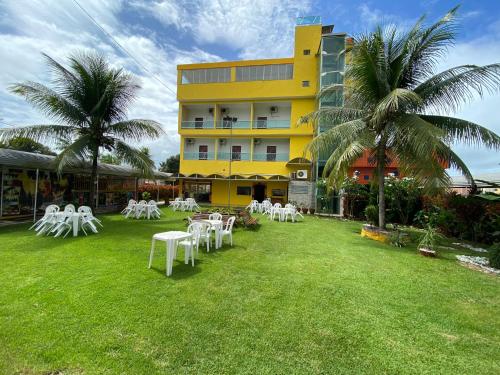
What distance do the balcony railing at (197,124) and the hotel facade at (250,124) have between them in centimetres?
7

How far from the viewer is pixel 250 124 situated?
23.8 metres

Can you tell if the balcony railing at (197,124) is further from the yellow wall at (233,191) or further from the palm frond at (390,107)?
the palm frond at (390,107)

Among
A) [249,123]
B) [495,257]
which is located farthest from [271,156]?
[495,257]

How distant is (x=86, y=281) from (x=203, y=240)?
317cm

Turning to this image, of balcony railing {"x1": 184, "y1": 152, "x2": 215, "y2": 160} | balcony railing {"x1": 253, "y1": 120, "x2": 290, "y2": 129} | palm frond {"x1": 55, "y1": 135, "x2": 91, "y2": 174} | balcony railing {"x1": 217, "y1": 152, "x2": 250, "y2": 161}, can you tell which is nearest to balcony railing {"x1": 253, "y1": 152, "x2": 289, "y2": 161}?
balcony railing {"x1": 217, "y1": 152, "x2": 250, "y2": 161}

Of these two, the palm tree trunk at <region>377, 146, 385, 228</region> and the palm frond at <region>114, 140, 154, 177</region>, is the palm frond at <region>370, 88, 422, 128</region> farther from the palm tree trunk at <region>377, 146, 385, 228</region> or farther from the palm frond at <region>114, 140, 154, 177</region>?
the palm frond at <region>114, 140, 154, 177</region>

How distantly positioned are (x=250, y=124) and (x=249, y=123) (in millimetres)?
199

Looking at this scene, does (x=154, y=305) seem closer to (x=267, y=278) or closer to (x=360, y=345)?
(x=267, y=278)

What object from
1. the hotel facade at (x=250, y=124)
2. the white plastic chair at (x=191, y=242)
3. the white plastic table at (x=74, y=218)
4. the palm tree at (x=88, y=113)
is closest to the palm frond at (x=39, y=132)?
the palm tree at (x=88, y=113)

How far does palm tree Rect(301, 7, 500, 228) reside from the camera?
7.99m

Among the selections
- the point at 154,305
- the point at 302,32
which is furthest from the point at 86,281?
the point at 302,32

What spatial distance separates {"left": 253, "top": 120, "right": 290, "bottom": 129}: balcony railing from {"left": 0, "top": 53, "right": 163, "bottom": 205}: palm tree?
13.0 metres

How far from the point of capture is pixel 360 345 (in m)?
2.96

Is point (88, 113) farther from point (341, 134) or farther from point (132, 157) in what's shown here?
point (341, 134)
